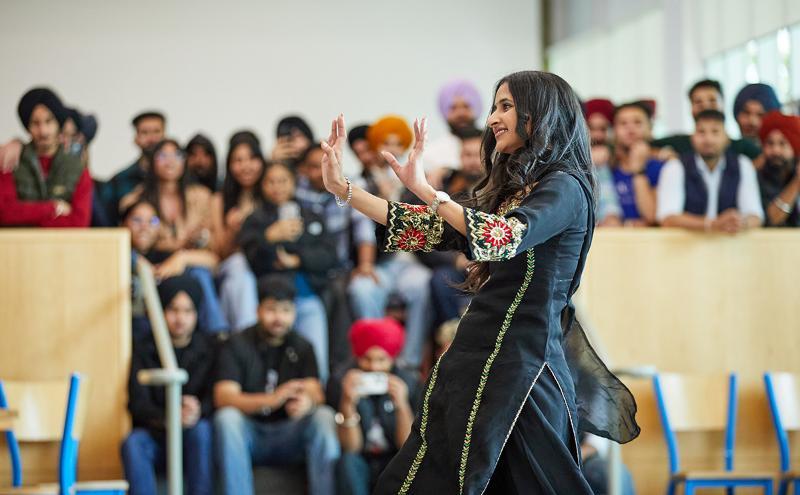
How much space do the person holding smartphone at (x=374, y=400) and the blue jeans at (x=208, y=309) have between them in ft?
2.25

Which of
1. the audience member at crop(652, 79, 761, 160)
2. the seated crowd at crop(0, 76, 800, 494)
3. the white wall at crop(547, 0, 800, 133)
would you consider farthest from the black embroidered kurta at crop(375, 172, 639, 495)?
the white wall at crop(547, 0, 800, 133)

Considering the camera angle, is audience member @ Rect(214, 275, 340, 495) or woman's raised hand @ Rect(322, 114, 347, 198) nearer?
woman's raised hand @ Rect(322, 114, 347, 198)

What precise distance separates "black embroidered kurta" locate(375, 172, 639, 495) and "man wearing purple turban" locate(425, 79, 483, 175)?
12.3 feet

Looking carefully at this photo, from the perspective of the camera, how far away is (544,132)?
286 centimetres

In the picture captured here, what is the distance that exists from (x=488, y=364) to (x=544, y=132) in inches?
21.8

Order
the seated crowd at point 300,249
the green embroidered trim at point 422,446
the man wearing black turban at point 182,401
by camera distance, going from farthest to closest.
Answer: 1. the seated crowd at point 300,249
2. the man wearing black turban at point 182,401
3. the green embroidered trim at point 422,446

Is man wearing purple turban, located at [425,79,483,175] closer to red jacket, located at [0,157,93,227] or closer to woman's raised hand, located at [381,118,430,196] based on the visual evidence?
red jacket, located at [0,157,93,227]

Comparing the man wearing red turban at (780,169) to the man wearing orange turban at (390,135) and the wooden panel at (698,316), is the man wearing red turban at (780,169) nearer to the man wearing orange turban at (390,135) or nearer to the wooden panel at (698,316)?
the wooden panel at (698,316)

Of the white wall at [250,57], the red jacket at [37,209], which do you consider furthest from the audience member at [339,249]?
the white wall at [250,57]

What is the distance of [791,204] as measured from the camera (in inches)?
248

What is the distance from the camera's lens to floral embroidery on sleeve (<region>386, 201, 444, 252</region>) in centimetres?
290

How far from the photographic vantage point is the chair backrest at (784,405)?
5.75 m

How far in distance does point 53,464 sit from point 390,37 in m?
6.36

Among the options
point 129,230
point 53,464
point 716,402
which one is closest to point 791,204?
point 716,402
